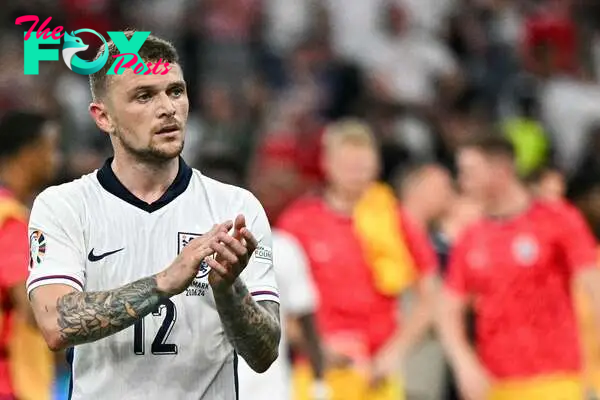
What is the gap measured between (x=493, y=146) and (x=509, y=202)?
1.24ft

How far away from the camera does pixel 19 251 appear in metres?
6.79

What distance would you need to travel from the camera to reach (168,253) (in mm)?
5082

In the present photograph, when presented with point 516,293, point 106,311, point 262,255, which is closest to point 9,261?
point 262,255

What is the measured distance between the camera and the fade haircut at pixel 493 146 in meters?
9.47

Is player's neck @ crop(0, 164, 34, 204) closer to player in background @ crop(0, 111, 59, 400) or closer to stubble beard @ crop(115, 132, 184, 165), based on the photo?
player in background @ crop(0, 111, 59, 400)

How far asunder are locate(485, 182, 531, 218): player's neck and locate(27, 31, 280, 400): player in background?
4.46m

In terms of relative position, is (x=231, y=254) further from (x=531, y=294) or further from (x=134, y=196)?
(x=531, y=294)

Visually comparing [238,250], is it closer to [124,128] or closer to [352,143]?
[124,128]

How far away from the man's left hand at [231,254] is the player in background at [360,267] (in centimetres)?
529

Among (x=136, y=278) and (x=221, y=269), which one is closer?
(x=221, y=269)

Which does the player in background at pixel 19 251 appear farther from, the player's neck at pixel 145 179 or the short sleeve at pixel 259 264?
the short sleeve at pixel 259 264

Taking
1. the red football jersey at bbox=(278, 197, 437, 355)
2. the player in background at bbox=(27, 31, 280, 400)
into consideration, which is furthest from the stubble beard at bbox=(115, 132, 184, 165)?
the red football jersey at bbox=(278, 197, 437, 355)

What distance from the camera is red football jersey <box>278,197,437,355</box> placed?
10.2m

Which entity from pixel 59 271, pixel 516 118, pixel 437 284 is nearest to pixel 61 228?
pixel 59 271
